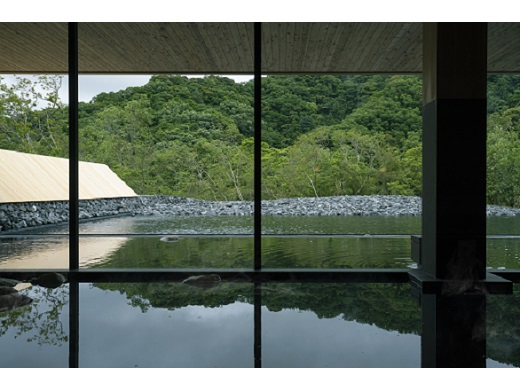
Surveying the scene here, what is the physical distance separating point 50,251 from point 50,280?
1922 mm

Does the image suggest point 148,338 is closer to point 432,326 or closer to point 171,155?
point 432,326

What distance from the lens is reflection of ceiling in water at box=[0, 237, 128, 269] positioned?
423cm

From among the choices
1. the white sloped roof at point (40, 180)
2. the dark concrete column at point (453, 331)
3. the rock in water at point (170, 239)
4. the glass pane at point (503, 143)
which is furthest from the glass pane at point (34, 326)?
the glass pane at point (503, 143)

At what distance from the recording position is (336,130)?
19.7m

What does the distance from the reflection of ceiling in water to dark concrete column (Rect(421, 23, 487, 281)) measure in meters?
3.17

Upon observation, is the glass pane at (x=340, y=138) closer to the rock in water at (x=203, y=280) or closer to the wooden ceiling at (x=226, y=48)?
the wooden ceiling at (x=226, y=48)

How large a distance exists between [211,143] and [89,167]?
27.1ft

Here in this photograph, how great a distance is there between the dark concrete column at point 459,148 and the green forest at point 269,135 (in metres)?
15.6

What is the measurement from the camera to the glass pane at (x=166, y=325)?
6.52 feet

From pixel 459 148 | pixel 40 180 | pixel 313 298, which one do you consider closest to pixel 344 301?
pixel 313 298

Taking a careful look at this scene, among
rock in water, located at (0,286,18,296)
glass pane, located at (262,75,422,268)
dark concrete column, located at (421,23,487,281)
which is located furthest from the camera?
glass pane, located at (262,75,422,268)

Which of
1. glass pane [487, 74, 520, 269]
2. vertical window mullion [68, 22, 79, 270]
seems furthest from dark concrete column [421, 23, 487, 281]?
glass pane [487, 74, 520, 269]

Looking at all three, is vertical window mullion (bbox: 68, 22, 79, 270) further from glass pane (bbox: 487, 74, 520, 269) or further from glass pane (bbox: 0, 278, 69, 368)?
glass pane (bbox: 487, 74, 520, 269)
